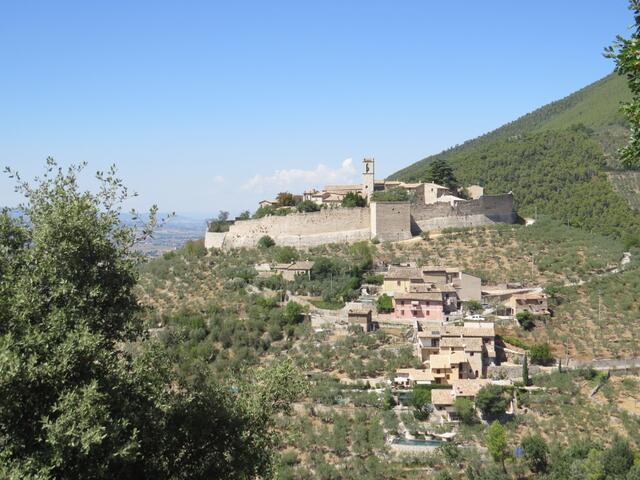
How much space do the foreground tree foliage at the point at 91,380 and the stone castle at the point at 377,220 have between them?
31354 millimetres

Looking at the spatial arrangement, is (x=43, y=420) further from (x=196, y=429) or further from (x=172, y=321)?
(x=172, y=321)

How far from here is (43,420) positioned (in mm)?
6090

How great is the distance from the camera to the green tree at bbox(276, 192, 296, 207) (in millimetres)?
47531

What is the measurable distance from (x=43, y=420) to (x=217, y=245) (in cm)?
3831

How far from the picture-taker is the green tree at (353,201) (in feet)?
137

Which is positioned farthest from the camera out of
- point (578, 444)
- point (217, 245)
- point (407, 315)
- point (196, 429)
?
point (217, 245)

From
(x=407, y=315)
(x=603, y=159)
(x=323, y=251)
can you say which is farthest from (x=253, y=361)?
(x=603, y=159)

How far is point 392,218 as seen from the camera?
131 ft

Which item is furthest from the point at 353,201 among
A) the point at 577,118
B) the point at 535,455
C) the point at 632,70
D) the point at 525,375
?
the point at 577,118

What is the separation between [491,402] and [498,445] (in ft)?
7.16

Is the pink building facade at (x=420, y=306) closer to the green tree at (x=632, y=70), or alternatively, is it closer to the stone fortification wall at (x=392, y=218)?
the stone fortification wall at (x=392, y=218)

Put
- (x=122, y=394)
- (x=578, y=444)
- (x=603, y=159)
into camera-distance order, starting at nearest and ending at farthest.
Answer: (x=122, y=394)
(x=578, y=444)
(x=603, y=159)

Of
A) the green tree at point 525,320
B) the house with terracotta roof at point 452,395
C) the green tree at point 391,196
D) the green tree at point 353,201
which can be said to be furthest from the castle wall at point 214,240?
the house with terracotta roof at point 452,395

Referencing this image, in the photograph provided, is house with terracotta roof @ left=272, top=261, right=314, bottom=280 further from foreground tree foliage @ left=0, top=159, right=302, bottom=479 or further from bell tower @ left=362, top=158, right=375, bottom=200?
foreground tree foliage @ left=0, top=159, right=302, bottom=479
